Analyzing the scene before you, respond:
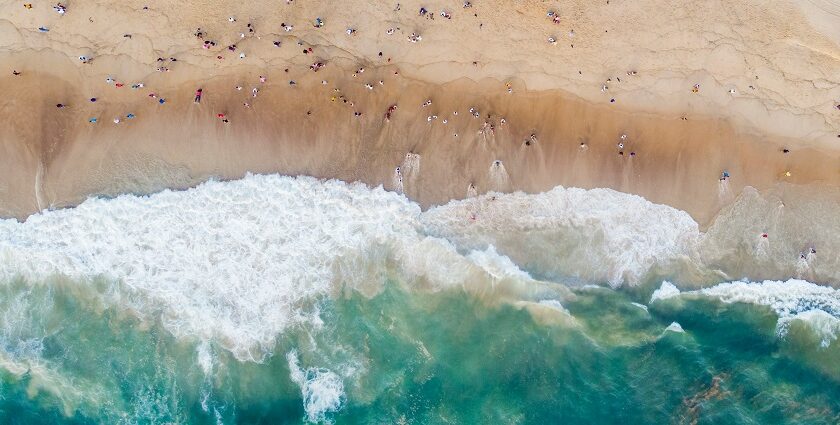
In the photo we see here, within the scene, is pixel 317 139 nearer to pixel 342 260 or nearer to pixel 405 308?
pixel 342 260

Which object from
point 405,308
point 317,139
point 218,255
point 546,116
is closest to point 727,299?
point 546,116

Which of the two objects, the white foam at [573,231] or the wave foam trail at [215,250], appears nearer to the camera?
the wave foam trail at [215,250]

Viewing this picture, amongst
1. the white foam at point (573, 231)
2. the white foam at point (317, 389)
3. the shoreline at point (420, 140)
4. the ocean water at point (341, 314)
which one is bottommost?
the white foam at point (317, 389)

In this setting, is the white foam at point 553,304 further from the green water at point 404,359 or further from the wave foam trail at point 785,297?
the wave foam trail at point 785,297

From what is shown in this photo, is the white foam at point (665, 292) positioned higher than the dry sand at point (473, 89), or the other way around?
the dry sand at point (473, 89)

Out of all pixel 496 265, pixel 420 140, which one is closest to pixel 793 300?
pixel 496 265

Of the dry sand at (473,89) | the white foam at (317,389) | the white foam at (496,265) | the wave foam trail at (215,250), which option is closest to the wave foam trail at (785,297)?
the dry sand at (473,89)

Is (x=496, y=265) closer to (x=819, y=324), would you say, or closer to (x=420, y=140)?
(x=420, y=140)
